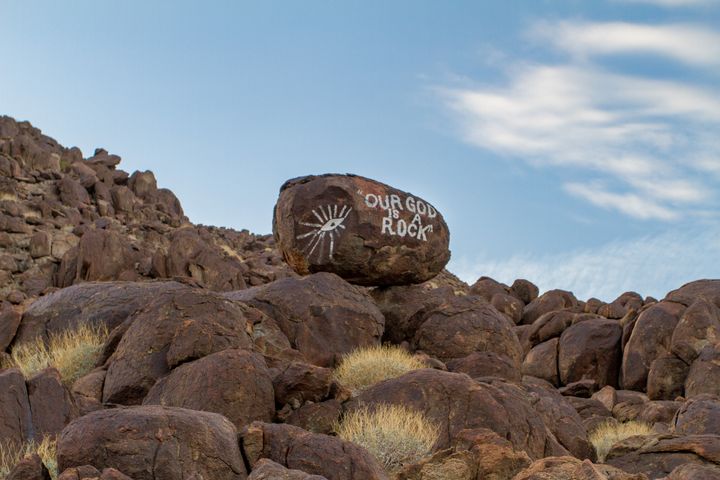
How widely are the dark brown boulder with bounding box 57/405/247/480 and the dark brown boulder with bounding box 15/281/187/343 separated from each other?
862 centimetres

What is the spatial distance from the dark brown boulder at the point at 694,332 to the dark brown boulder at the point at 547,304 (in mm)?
15828

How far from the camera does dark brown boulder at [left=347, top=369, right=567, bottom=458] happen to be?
1418 cm

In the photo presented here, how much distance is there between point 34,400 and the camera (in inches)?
483

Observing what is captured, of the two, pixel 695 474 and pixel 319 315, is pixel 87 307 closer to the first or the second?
pixel 319 315

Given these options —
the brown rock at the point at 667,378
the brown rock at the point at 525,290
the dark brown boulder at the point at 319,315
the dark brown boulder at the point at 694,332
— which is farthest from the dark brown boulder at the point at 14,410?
the brown rock at the point at 525,290

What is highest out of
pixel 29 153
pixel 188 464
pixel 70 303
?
pixel 29 153

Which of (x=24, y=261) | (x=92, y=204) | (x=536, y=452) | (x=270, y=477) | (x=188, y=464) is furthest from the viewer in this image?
(x=92, y=204)

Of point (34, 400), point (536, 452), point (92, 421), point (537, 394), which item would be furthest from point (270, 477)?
point (537, 394)

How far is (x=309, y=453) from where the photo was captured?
10.3 metres

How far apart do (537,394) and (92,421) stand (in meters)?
10.2

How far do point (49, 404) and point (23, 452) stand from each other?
0.81 meters

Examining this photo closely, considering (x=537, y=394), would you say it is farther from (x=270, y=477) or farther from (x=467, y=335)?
(x=270, y=477)

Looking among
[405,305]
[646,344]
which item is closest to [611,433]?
[405,305]

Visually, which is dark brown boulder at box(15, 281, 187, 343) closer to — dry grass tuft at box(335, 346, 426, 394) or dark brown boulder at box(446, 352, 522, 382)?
dry grass tuft at box(335, 346, 426, 394)
